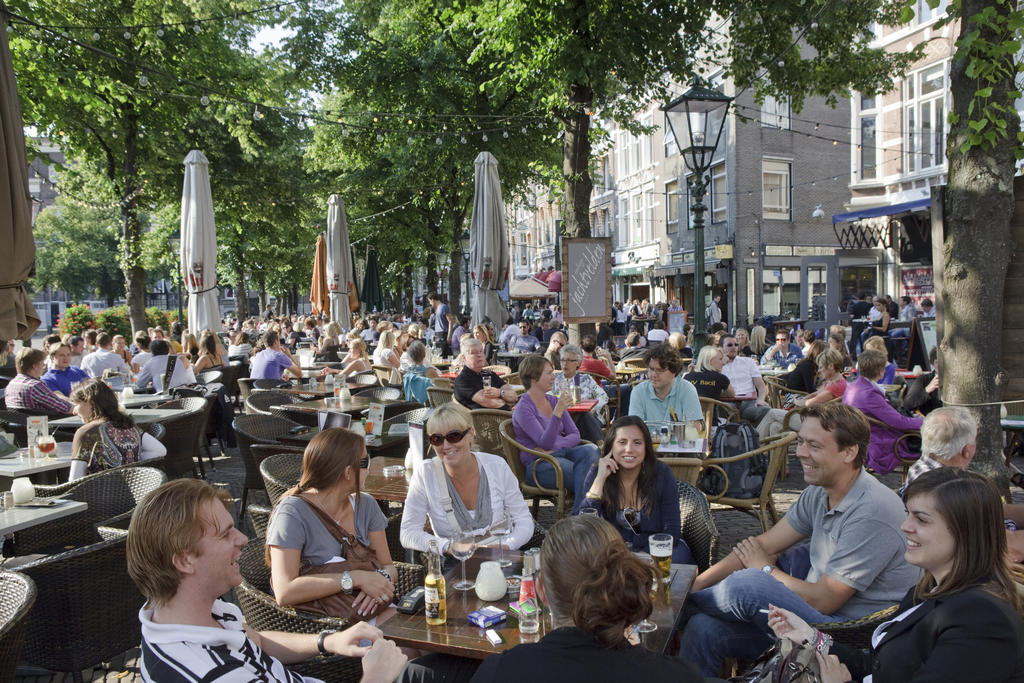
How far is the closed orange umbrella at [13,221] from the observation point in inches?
145

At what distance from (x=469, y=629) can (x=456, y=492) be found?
132 centimetres

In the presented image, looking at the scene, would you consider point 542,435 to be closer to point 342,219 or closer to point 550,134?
point 342,219

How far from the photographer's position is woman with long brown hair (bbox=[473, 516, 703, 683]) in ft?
5.88

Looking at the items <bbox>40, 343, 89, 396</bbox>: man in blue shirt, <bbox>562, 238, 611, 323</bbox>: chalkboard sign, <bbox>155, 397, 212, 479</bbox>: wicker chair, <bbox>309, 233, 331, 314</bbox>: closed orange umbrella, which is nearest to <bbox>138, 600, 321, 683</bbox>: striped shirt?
<bbox>155, 397, 212, 479</bbox>: wicker chair

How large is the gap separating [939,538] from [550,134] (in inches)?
657

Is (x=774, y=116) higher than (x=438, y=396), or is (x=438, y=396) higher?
(x=774, y=116)

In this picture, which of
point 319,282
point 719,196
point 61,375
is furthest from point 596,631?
point 719,196

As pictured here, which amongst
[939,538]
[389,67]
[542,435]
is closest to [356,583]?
[939,538]

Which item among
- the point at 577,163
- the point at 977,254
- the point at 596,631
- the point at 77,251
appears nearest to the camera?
the point at 596,631

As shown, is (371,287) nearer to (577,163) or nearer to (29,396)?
(577,163)


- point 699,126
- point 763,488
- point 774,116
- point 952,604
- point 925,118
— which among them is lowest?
point 763,488

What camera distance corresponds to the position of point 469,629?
2590mm

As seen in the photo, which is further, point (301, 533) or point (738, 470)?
point (738, 470)

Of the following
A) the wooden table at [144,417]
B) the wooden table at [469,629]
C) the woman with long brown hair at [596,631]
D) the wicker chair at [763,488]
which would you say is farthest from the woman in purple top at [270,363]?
the woman with long brown hair at [596,631]
